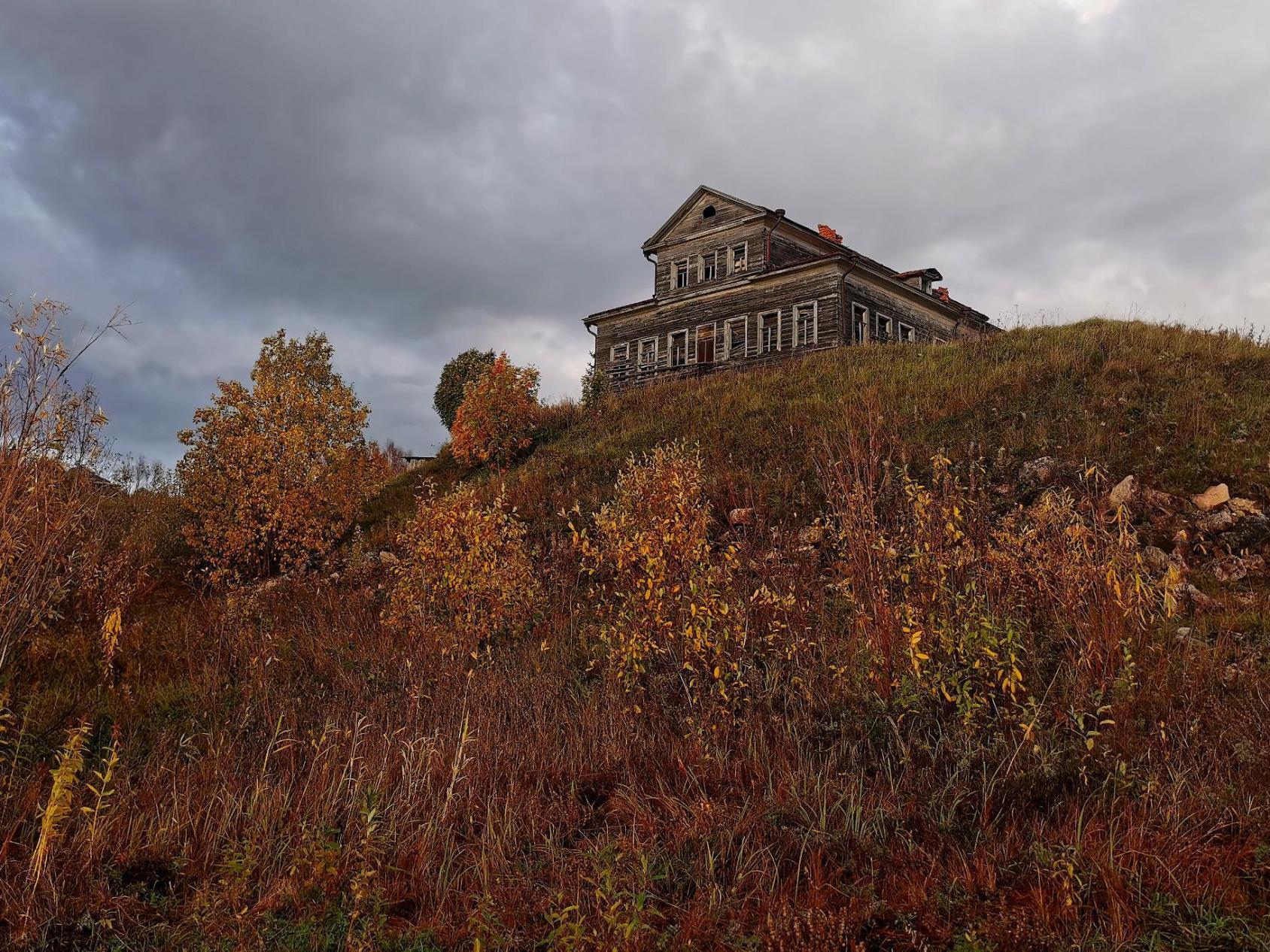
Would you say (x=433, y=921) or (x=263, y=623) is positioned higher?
(x=263, y=623)

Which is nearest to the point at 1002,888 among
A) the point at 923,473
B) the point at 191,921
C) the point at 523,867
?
the point at 523,867

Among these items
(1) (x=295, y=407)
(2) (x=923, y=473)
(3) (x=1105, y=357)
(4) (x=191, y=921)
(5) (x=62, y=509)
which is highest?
(3) (x=1105, y=357)

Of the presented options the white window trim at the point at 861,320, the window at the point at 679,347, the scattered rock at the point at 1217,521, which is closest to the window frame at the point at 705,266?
the window at the point at 679,347

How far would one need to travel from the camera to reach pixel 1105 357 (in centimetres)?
1495

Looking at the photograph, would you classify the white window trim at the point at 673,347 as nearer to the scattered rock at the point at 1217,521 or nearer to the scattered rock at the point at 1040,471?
the scattered rock at the point at 1040,471

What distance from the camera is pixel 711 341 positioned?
30.0 meters

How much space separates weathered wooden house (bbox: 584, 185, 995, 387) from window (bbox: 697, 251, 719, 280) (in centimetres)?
5

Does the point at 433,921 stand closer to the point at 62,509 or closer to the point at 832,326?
the point at 62,509

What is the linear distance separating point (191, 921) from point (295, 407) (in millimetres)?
13842

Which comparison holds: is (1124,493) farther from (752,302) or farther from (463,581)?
(752,302)

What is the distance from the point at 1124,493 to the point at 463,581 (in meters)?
8.83

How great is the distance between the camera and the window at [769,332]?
28.0 meters

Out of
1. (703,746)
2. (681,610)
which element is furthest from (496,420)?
(703,746)

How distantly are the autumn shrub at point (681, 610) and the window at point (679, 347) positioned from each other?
24.1 meters
